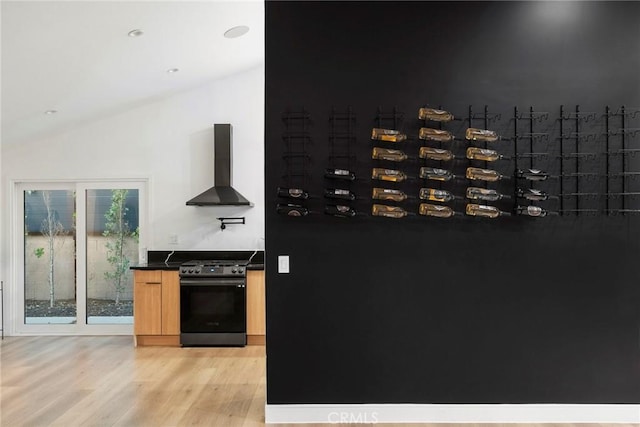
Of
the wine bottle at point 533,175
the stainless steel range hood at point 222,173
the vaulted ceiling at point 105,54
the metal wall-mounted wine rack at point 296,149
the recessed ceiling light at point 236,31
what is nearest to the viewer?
the wine bottle at point 533,175

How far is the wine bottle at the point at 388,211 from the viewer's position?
3311 millimetres

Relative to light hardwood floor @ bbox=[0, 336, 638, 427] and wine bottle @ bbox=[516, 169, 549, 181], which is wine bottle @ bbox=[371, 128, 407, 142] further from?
light hardwood floor @ bbox=[0, 336, 638, 427]

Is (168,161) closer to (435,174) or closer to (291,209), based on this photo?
(291,209)

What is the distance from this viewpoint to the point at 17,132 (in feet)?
18.5

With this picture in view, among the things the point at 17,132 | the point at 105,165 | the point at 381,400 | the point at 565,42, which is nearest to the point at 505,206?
the point at 565,42

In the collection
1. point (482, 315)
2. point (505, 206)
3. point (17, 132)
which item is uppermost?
point (17, 132)

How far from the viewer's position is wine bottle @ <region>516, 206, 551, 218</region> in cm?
328

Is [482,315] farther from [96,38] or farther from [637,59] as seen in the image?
[96,38]

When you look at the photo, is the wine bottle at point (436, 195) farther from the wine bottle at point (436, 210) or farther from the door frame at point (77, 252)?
the door frame at point (77, 252)

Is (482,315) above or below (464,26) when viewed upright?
below

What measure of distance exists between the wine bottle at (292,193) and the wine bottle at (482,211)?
1.12 metres

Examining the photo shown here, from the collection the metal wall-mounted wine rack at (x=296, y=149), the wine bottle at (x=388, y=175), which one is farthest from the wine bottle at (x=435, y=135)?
the metal wall-mounted wine rack at (x=296, y=149)

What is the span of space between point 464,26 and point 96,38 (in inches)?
116

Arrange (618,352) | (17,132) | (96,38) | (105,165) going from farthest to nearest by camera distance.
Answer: (105,165) < (17,132) < (96,38) < (618,352)
